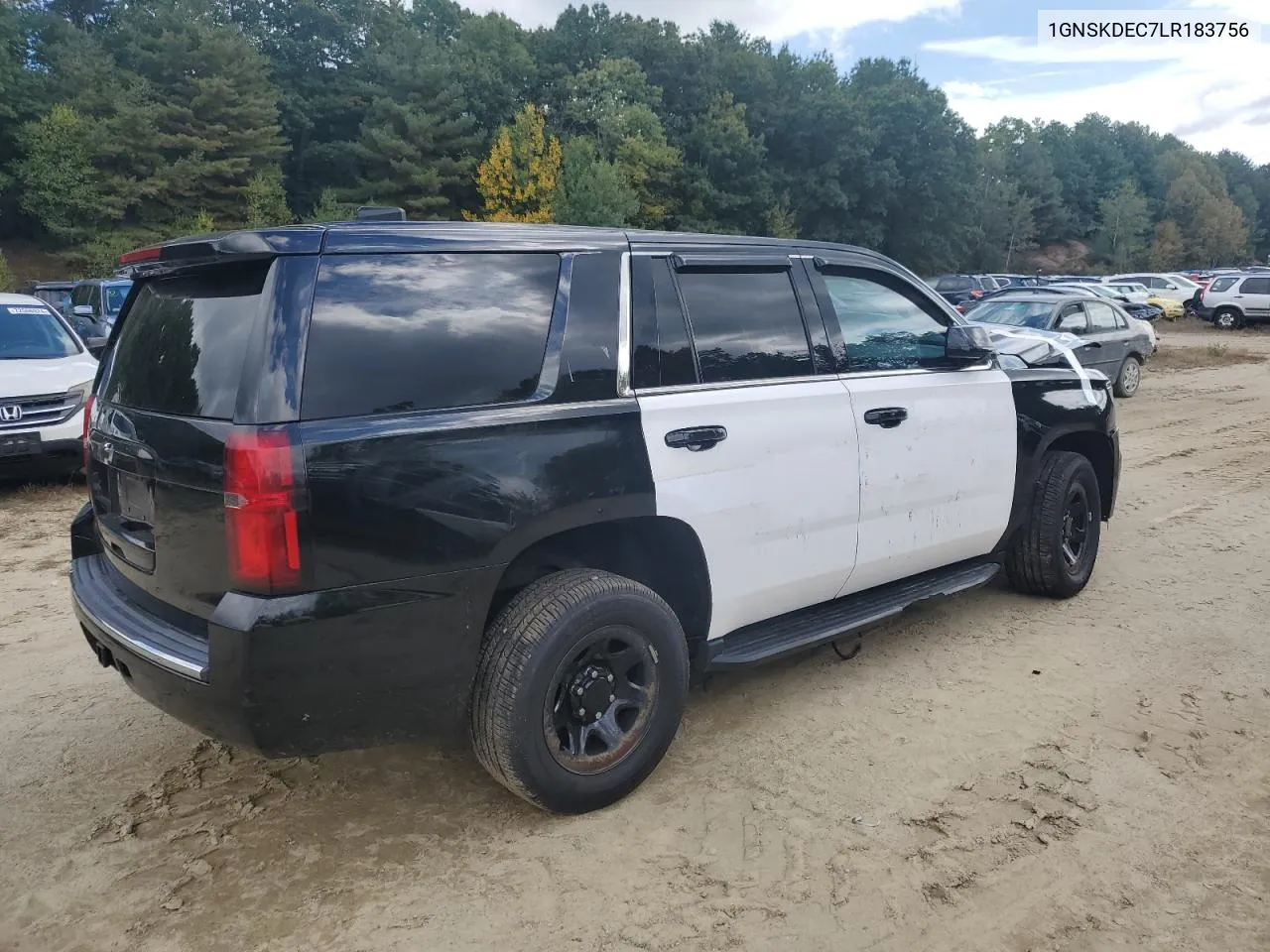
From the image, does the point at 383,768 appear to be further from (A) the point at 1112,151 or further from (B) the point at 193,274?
(A) the point at 1112,151

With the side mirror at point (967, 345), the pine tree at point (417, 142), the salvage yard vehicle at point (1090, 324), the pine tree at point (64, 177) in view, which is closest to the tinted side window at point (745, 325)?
the side mirror at point (967, 345)

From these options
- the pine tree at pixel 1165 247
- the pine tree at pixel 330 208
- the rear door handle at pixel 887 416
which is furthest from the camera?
the pine tree at pixel 1165 247

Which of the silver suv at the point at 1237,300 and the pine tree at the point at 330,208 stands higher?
the pine tree at the point at 330,208

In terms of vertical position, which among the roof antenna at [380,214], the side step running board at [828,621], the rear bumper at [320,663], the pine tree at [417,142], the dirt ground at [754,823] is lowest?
the dirt ground at [754,823]

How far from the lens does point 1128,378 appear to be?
596 inches

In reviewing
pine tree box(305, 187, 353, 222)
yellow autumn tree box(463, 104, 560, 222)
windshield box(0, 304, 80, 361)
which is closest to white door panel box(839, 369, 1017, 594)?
windshield box(0, 304, 80, 361)

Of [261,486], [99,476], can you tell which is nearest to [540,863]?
[261,486]

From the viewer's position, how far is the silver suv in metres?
29.2

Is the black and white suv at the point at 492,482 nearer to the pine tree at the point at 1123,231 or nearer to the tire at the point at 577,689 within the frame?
the tire at the point at 577,689

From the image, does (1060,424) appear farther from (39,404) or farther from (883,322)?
Result: (39,404)

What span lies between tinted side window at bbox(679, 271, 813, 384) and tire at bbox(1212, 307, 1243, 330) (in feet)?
105

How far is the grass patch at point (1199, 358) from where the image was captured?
20.2 metres

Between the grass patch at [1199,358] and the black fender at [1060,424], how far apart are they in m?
16.7

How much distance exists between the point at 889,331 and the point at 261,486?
280 centimetres
